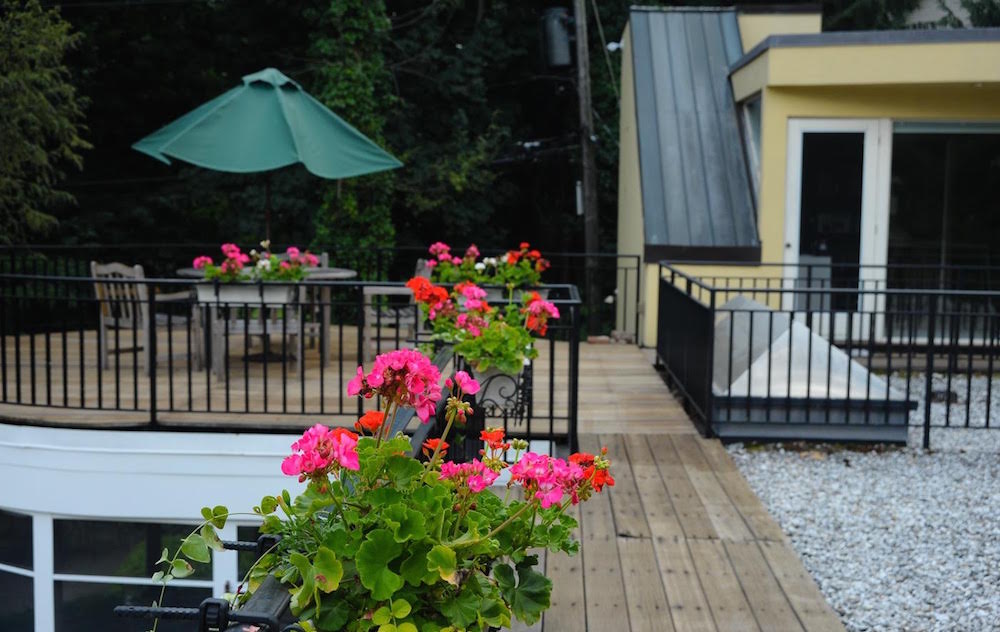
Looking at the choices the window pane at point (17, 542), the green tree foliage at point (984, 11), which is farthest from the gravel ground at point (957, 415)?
the green tree foliage at point (984, 11)

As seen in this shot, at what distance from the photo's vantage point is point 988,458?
6773mm

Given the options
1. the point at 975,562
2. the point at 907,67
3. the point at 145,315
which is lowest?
the point at 975,562

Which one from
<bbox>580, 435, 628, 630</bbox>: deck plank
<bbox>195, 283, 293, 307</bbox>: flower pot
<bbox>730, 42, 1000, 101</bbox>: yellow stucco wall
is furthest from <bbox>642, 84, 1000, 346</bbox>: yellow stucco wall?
<bbox>580, 435, 628, 630</bbox>: deck plank

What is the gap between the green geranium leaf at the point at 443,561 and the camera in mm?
1964

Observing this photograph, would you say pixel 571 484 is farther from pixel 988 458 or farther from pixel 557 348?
pixel 557 348

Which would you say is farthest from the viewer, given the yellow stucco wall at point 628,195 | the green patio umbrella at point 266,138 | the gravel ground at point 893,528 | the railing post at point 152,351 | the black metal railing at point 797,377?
the yellow stucco wall at point 628,195

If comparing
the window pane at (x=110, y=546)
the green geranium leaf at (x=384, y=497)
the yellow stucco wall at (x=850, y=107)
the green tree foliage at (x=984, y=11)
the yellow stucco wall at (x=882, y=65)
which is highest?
the green tree foliage at (x=984, y=11)

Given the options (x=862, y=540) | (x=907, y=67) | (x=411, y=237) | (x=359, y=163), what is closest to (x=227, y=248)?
(x=359, y=163)

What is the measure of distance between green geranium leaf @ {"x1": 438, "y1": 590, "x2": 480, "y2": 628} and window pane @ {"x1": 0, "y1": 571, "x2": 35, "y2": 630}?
21.5ft

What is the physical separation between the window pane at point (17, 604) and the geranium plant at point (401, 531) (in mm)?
6303

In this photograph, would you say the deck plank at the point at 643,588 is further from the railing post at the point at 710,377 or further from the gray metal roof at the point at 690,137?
the gray metal roof at the point at 690,137

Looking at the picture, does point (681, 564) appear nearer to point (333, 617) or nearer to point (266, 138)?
point (333, 617)

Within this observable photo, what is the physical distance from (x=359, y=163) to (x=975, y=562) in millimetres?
5683

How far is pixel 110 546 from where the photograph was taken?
7.52 meters
